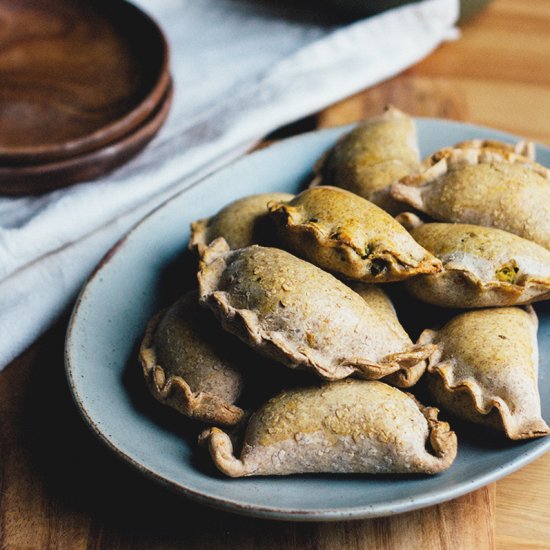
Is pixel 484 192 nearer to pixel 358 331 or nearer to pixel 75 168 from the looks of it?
pixel 358 331

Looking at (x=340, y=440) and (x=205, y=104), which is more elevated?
(x=340, y=440)

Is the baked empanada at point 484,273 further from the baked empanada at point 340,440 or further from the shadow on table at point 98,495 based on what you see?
the shadow on table at point 98,495

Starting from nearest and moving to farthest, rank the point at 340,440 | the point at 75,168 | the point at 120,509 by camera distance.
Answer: the point at 340,440
the point at 120,509
the point at 75,168

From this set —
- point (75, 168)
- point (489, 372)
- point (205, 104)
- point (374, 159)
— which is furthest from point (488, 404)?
point (205, 104)

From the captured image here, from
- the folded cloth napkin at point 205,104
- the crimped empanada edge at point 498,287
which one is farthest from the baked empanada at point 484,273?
the folded cloth napkin at point 205,104

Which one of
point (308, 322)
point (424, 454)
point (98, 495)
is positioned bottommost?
point (98, 495)

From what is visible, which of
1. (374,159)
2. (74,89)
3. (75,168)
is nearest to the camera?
(374,159)

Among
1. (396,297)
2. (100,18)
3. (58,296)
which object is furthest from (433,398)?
(100,18)

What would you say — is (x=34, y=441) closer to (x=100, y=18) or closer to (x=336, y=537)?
(x=336, y=537)
